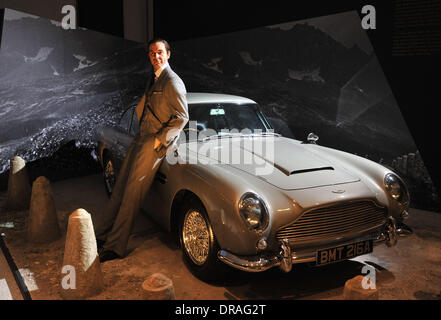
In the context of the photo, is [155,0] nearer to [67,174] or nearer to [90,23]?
[90,23]

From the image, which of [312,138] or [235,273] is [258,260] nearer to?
[235,273]

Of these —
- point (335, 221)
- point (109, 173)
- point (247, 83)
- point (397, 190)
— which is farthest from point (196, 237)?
point (247, 83)

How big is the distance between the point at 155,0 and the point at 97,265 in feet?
20.3

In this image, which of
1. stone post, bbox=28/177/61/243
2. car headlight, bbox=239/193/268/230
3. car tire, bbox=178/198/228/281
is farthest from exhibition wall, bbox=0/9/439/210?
car headlight, bbox=239/193/268/230

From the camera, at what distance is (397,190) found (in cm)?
323

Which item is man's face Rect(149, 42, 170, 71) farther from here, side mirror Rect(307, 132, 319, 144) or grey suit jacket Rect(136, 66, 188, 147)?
side mirror Rect(307, 132, 319, 144)

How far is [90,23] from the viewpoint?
6.20 metres

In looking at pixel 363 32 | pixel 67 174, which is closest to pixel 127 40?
pixel 67 174

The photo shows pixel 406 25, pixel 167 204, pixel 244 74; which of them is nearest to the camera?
pixel 167 204

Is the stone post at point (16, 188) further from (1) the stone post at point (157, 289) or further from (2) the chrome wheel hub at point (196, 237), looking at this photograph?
(1) the stone post at point (157, 289)

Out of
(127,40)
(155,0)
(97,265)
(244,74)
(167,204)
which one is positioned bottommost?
(97,265)

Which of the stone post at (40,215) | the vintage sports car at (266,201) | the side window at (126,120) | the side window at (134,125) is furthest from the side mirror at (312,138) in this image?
the stone post at (40,215)

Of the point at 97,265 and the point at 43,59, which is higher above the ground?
the point at 43,59
